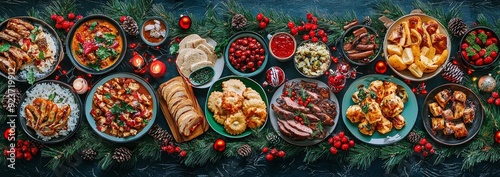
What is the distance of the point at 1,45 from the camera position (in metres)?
4.99

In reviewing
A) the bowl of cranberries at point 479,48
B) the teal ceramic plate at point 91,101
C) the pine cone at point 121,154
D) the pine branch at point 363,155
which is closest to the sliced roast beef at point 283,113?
the pine branch at point 363,155

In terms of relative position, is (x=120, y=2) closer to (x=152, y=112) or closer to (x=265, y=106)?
(x=152, y=112)

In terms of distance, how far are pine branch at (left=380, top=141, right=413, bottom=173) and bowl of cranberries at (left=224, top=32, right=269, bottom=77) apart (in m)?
1.33

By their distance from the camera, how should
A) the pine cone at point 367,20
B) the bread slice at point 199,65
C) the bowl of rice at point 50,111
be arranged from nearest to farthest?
1. the bowl of rice at point 50,111
2. the bread slice at point 199,65
3. the pine cone at point 367,20

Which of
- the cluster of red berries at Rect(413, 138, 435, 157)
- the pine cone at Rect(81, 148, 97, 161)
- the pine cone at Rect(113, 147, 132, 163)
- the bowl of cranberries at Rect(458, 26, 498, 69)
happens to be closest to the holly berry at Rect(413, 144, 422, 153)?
the cluster of red berries at Rect(413, 138, 435, 157)

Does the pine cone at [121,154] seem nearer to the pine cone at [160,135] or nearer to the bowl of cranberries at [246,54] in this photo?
the pine cone at [160,135]

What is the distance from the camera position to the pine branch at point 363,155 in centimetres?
506

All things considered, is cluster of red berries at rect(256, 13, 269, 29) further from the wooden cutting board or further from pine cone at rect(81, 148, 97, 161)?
pine cone at rect(81, 148, 97, 161)

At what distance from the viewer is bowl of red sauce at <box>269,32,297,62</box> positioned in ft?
16.7

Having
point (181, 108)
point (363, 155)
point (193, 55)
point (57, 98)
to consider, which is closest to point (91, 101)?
point (57, 98)

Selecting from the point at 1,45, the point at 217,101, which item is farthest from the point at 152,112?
the point at 1,45

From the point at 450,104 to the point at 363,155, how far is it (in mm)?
926

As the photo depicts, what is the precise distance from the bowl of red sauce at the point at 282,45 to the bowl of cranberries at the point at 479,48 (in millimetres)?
1505

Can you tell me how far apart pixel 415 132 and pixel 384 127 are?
12.2 inches
